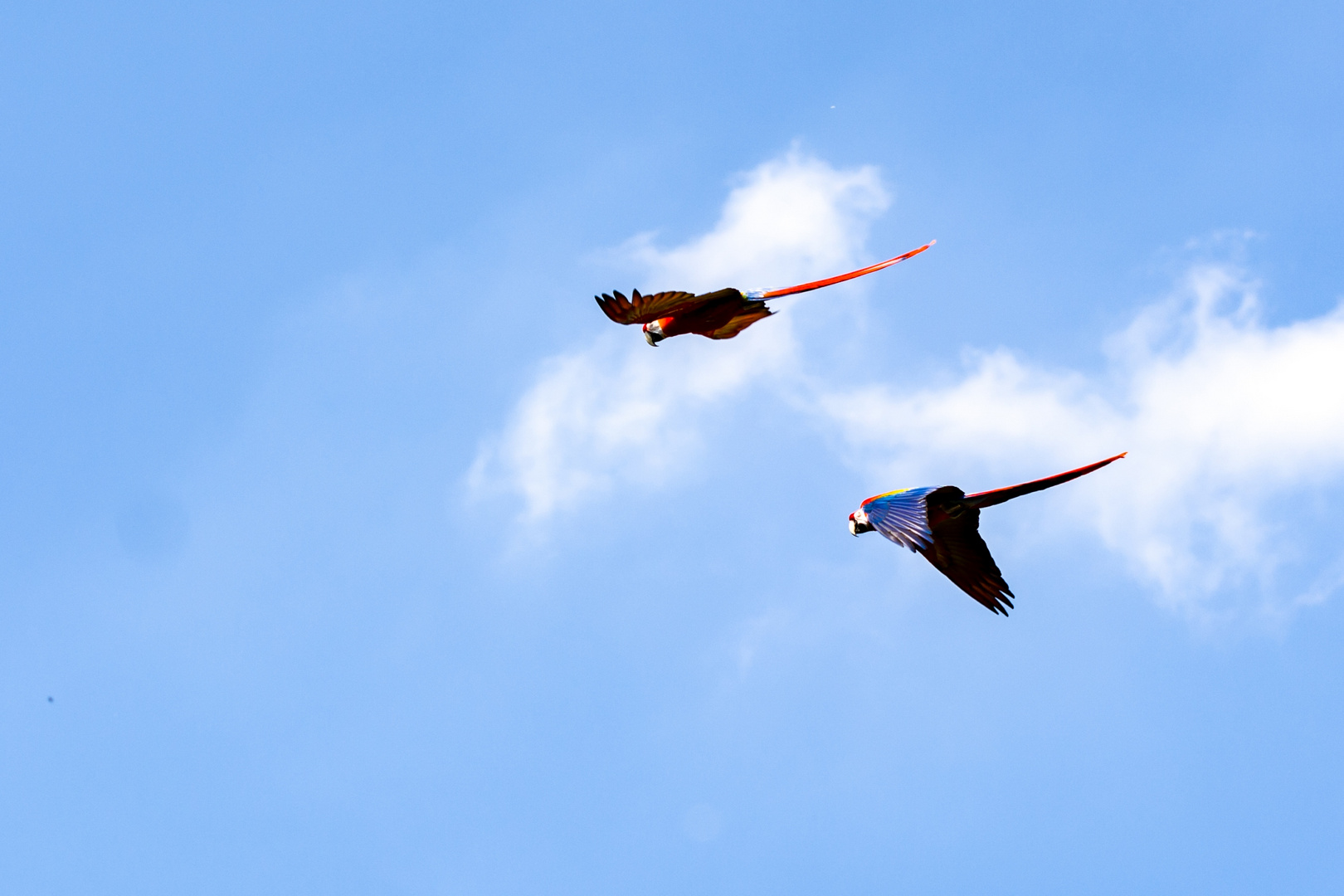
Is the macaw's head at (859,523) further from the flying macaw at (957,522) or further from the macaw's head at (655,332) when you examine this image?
the macaw's head at (655,332)

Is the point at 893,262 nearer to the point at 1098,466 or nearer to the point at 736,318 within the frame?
the point at 736,318

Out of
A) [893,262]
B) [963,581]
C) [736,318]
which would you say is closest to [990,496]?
[963,581]

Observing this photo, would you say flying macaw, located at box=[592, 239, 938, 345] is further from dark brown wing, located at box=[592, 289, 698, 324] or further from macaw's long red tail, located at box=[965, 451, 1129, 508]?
macaw's long red tail, located at box=[965, 451, 1129, 508]

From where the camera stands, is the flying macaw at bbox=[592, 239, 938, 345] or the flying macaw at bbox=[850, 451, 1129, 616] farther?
the flying macaw at bbox=[592, 239, 938, 345]

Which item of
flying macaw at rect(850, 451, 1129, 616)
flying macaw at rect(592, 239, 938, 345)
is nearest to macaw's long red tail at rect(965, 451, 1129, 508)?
flying macaw at rect(850, 451, 1129, 616)

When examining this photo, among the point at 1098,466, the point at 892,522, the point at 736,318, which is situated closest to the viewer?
the point at 892,522

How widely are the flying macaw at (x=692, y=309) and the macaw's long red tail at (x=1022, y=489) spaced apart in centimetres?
698

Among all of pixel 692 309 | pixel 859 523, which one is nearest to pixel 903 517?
pixel 859 523

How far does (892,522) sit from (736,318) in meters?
9.98

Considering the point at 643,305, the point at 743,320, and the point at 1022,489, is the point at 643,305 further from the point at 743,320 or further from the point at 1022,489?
the point at 1022,489

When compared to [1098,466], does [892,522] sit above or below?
below

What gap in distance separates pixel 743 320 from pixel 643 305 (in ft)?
10.1

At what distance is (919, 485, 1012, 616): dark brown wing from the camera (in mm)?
27375

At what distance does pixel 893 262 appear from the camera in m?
31.7
